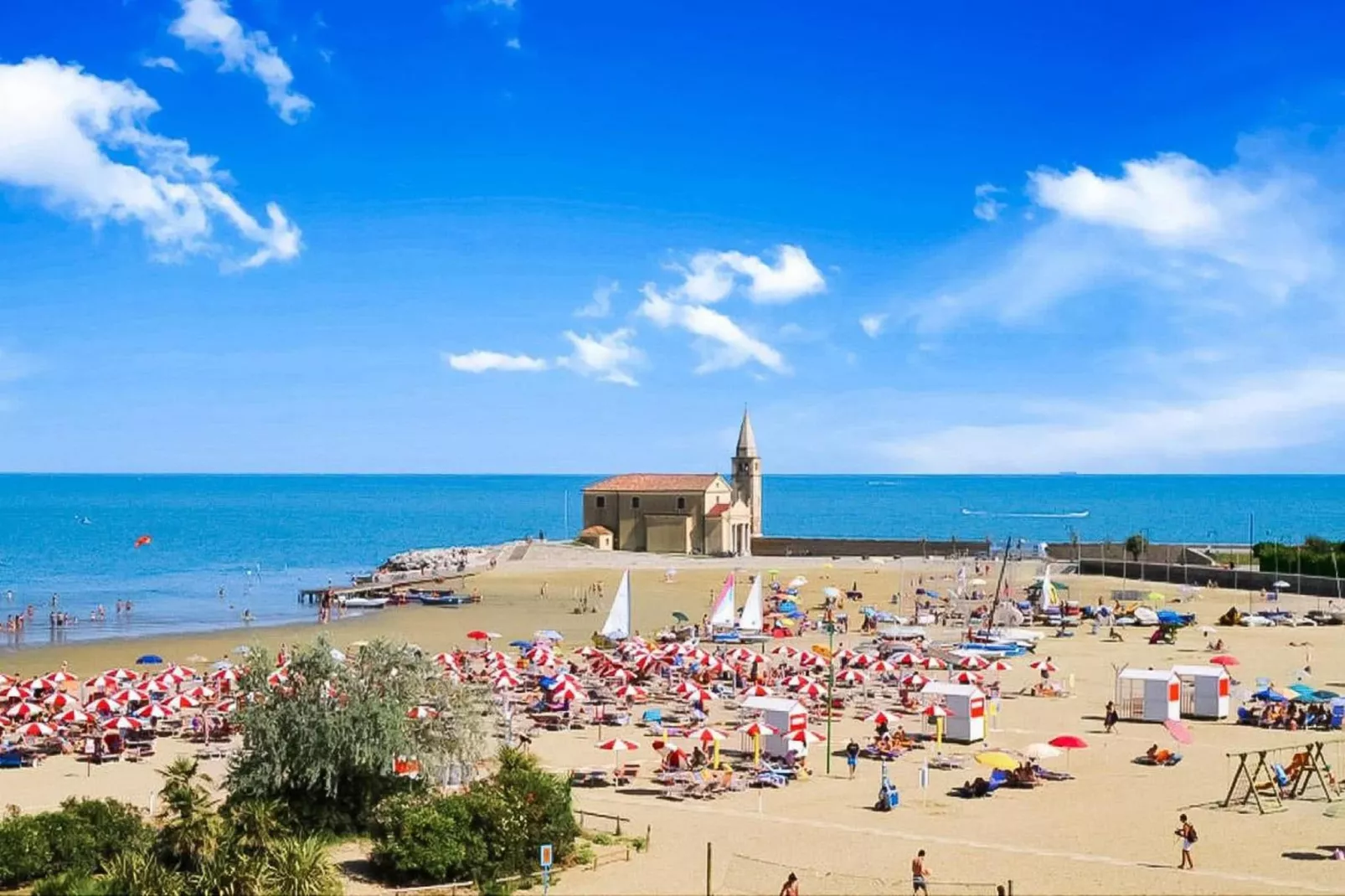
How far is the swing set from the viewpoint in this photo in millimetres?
25219

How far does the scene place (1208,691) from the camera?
116ft

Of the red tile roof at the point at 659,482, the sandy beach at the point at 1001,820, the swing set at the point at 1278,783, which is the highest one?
the red tile roof at the point at 659,482

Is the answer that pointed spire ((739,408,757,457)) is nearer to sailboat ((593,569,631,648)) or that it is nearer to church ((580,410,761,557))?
church ((580,410,761,557))

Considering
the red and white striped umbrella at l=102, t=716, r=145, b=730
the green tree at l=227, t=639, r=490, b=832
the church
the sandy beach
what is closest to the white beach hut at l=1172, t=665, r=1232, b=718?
the sandy beach

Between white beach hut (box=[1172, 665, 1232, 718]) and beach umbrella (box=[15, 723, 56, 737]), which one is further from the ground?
white beach hut (box=[1172, 665, 1232, 718])

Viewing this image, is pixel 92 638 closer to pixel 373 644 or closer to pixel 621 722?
pixel 621 722

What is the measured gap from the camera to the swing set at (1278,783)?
25.2 m

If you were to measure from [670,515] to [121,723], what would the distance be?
6734 cm

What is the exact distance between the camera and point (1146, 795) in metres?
26.4

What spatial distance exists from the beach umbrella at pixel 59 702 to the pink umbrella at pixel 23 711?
16.2 inches

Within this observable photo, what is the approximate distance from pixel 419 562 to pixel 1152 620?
5517cm

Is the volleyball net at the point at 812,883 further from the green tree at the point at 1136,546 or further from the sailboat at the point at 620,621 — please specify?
the green tree at the point at 1136,546

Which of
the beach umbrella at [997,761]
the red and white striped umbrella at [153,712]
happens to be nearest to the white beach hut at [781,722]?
the beach umbrella at [997,761]

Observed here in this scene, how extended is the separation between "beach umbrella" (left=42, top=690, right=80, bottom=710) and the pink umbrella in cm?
41
